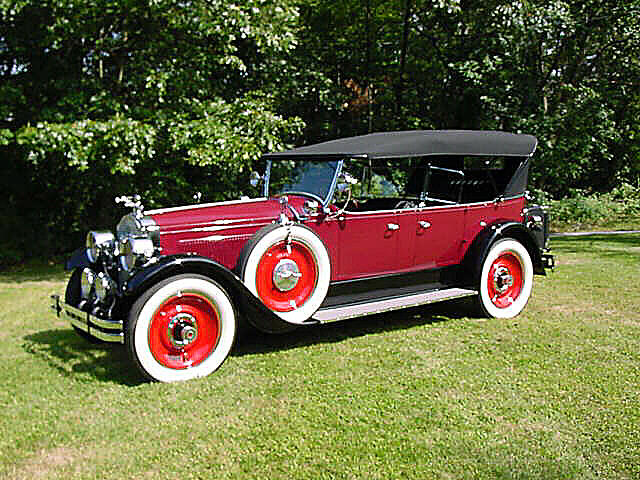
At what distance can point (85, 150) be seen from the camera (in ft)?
27.5

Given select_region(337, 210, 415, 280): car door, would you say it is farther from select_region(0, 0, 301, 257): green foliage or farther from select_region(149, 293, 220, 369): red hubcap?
select_region(0, 0, 301, 257): green foliage

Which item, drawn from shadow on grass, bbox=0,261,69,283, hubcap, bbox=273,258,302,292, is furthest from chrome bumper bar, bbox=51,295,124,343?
shadow on grass, bbox=0,261,69,283

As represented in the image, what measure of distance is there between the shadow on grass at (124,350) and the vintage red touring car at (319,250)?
0.86 ft

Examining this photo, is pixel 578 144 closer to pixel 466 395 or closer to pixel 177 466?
pixel 466 395

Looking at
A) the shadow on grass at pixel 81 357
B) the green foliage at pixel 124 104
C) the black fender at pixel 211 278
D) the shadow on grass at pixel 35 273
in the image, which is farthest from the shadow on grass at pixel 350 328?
the shadow on grass at pixel 35 273

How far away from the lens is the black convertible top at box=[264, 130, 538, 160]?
5.38 meters

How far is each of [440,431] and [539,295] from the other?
4008mm

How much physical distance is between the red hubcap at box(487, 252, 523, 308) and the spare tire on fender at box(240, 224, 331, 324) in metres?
1.95

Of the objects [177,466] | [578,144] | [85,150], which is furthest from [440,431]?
[578,144]

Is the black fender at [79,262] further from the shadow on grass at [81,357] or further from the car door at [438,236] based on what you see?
the car door at [438,236]

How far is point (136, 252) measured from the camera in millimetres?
4395

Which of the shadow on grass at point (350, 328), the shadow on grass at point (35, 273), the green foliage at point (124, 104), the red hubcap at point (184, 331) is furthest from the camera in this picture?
the shadow on grass at point (35, 273)

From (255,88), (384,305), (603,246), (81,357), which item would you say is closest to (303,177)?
(384,305)

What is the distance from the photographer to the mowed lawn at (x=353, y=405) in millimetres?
3221
